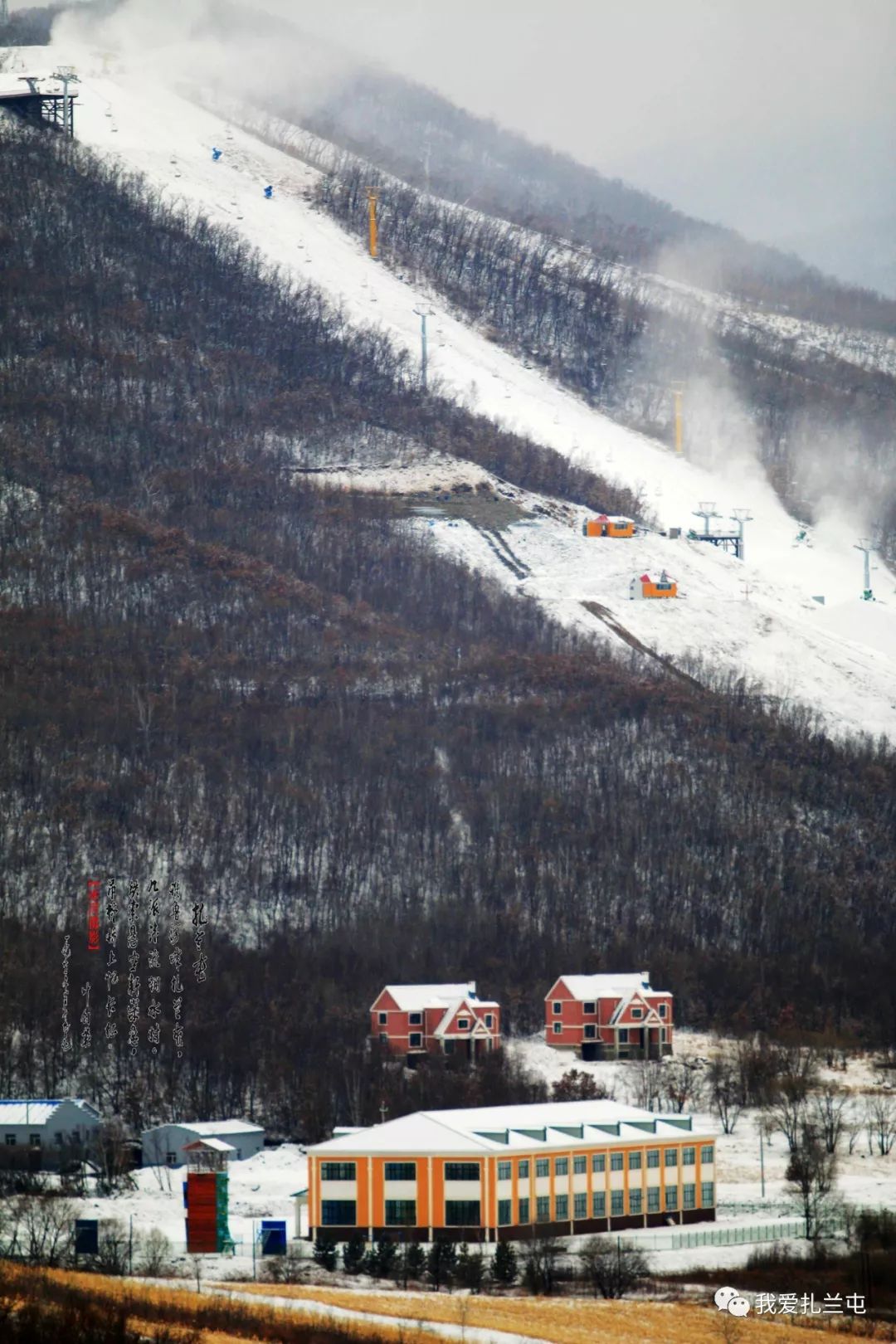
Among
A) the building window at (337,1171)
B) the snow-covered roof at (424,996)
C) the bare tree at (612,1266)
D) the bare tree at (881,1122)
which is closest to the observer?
the bare tree at (612,1266)

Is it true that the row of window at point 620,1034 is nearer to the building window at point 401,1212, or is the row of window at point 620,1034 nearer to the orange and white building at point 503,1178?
the orange and white building at point 503,1178

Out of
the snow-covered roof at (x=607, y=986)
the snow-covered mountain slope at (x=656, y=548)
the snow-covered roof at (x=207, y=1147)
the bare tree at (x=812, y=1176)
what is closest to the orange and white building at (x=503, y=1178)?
the bare tree at (x=812, y=1176)

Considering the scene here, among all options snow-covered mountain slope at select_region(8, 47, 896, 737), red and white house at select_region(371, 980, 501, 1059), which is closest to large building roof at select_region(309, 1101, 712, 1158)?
red and white house at select_region(371, 980, 501, 1059)

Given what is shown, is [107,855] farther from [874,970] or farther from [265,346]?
[265,346]

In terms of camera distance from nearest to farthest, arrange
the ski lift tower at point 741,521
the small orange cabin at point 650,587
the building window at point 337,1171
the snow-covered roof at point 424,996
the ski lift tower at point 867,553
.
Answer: the building window at point 337,1171, the snow-covered roof at point 424,996, the small orange cabin at point 650,587, the ski lift tower at point 867,553, the ski lift tower at point 741,521

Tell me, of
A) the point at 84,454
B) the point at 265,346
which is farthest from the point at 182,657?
the point at 265,346

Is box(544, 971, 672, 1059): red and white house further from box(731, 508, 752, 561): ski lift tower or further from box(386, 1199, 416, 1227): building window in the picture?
box(731, 508, 752, 561): ski lift tower
